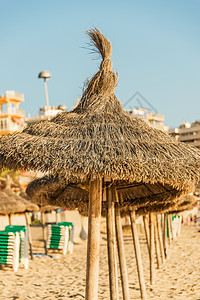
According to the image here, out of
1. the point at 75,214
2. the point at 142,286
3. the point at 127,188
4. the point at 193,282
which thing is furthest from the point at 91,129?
the point at 75,214

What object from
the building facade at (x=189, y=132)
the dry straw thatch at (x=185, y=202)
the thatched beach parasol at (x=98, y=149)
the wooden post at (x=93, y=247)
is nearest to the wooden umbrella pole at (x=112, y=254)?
the thatched beach parasol at (x=98, y=149)

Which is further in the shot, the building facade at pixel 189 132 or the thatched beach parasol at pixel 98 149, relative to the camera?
the building facade at pixel 189 132

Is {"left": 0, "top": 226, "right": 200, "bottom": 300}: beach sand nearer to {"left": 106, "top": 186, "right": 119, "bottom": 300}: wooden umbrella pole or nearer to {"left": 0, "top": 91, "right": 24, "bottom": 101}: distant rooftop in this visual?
{"left": 106, "top": 186, "right": 119, "bottom": 300}: wooden umbrella pole

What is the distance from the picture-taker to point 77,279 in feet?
32.1

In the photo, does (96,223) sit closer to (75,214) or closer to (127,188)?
(127,188)

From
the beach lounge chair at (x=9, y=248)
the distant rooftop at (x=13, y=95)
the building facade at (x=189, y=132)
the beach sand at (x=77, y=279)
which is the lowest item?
the beach sand at (x=77, y=279)

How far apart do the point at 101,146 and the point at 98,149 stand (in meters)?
0.06

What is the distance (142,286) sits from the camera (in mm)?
7410

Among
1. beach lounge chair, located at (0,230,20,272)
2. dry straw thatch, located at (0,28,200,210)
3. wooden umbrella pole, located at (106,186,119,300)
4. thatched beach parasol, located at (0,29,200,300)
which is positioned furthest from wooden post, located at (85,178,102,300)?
beach lounge chair, located at (0,230,20,272)

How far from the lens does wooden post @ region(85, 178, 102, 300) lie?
5.07 metres

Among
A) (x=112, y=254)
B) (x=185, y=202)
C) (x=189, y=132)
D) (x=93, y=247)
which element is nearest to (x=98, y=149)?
(x=93, y=247)

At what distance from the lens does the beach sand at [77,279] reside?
8.07 meters

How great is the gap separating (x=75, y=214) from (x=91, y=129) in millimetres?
14786

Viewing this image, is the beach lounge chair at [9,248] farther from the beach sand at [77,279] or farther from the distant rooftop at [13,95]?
the distant rooftop at [13,95]
